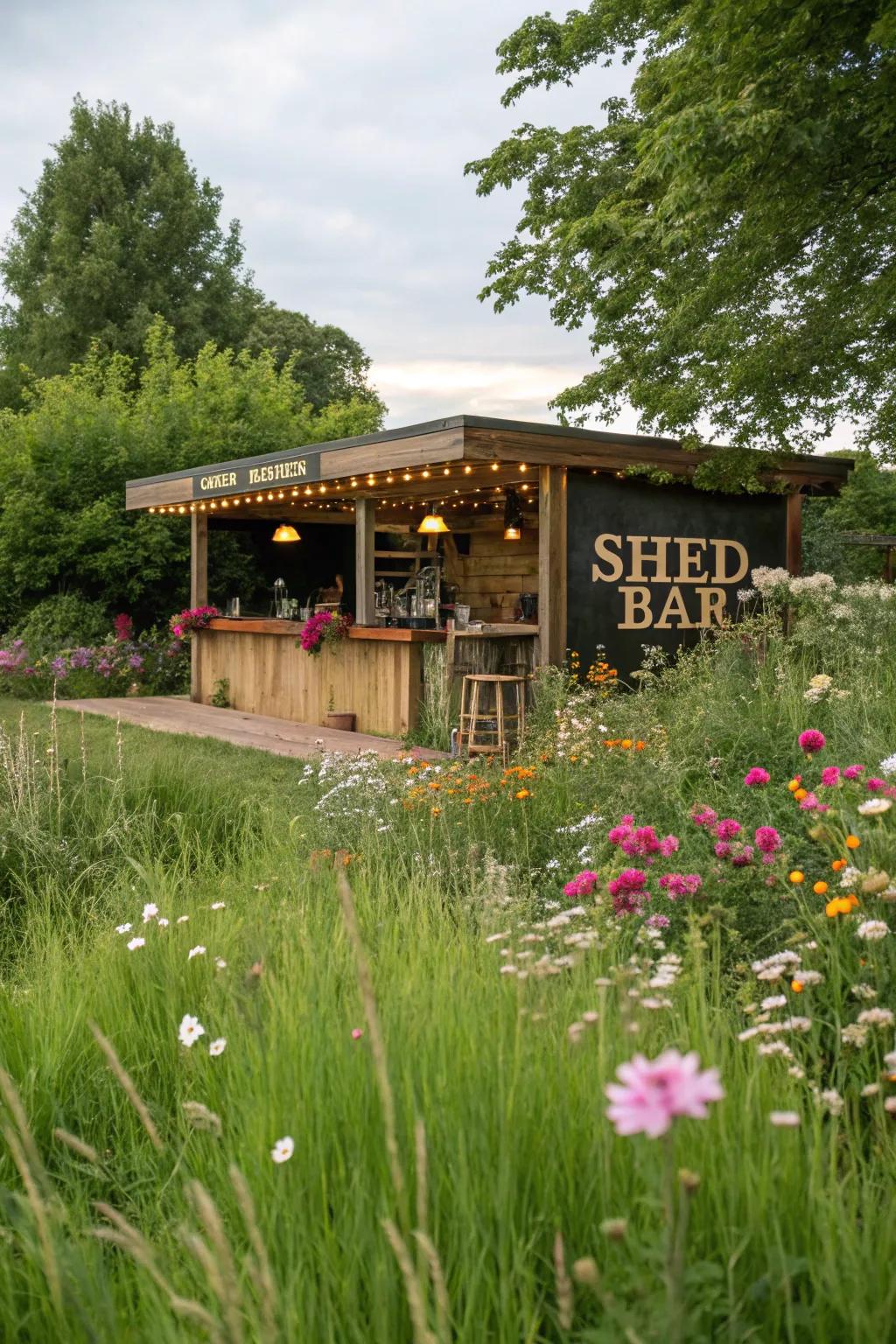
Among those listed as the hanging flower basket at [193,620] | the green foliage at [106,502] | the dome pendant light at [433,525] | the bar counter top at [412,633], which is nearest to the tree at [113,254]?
the green foliage at [106,502]

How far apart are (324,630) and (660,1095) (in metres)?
11.2

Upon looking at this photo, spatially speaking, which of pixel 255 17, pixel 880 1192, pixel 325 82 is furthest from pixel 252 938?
pixel 325 82

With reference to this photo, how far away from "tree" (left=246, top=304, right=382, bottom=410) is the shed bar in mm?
20509

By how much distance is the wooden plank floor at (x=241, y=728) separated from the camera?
10094mm

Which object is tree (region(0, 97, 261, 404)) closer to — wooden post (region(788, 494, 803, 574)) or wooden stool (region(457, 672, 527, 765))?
wooden post (region(788, 494, 803, 574))

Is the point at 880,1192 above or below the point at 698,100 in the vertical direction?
below

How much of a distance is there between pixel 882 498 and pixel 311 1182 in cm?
2908

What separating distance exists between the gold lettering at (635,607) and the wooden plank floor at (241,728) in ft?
7.83

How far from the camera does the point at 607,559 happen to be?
10906 millimetres

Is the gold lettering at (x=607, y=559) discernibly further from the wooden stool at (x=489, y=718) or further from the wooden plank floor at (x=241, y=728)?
the wooden plank floor at (x=241, y=728)

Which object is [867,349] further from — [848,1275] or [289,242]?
[289,242]

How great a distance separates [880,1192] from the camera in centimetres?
193

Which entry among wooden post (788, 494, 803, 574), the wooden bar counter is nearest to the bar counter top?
the wooden bar counter

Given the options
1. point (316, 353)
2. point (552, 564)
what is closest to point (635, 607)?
point (552, 564)
